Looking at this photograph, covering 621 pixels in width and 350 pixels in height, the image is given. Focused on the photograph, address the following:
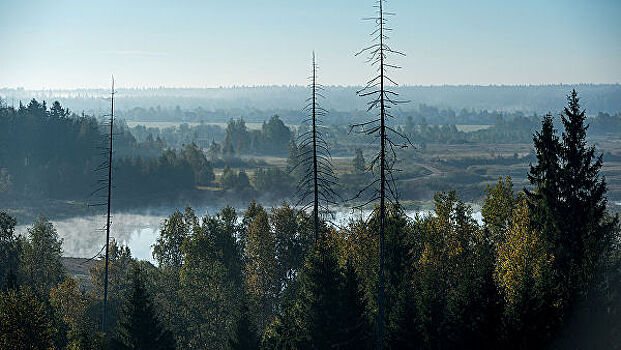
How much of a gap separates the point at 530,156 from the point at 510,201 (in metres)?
153

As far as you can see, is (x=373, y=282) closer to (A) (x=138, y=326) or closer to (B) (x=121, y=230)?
(A) (x=138, y=326)

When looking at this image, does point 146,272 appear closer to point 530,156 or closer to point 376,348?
point 376,348

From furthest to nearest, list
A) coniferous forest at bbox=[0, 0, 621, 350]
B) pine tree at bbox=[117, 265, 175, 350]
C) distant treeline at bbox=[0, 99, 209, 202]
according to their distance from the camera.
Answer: distant treeline at bbox=[0, 99, 209, 202]
pine tree at bbox=[117, 265, 175, 350]
coniferous forest at bbox=[0, 0, 621, 350]

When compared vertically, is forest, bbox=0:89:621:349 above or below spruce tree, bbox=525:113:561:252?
below

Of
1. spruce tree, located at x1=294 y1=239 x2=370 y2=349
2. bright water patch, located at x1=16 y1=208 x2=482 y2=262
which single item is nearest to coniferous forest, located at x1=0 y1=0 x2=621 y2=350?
spruce tree, located at x1=294 y1=239 x2=370 y2=349

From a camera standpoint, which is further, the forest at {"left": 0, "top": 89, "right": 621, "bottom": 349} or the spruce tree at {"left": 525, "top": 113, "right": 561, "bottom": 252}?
the spruce tree at {"left": 525, "top": 113, "right": 561, "bottom": 252}

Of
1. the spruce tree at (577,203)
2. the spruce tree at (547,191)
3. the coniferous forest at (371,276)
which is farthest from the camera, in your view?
the spruce tree at (547,191)

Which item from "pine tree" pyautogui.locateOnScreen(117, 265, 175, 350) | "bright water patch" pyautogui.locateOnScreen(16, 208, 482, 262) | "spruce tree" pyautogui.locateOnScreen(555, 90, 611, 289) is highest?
"spruce tree" pyautogui.locateOnScreen(555, 90, 611, 289)

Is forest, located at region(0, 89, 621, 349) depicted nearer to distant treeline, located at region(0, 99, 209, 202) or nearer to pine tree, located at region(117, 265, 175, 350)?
pine tree, located at region(117, 265, 175, 350)

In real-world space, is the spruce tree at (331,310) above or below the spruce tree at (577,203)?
below

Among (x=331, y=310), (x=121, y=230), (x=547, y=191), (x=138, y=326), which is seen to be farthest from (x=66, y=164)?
(x=331, y=310)

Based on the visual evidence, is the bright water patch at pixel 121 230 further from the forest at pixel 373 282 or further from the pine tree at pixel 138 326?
the pine tree at pixel 138 326

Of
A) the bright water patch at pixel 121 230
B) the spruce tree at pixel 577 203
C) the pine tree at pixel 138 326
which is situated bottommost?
the bright water patch at pixel 121 230

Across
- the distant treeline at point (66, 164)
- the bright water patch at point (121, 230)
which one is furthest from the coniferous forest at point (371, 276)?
the distant treeline at point (66, 164)
